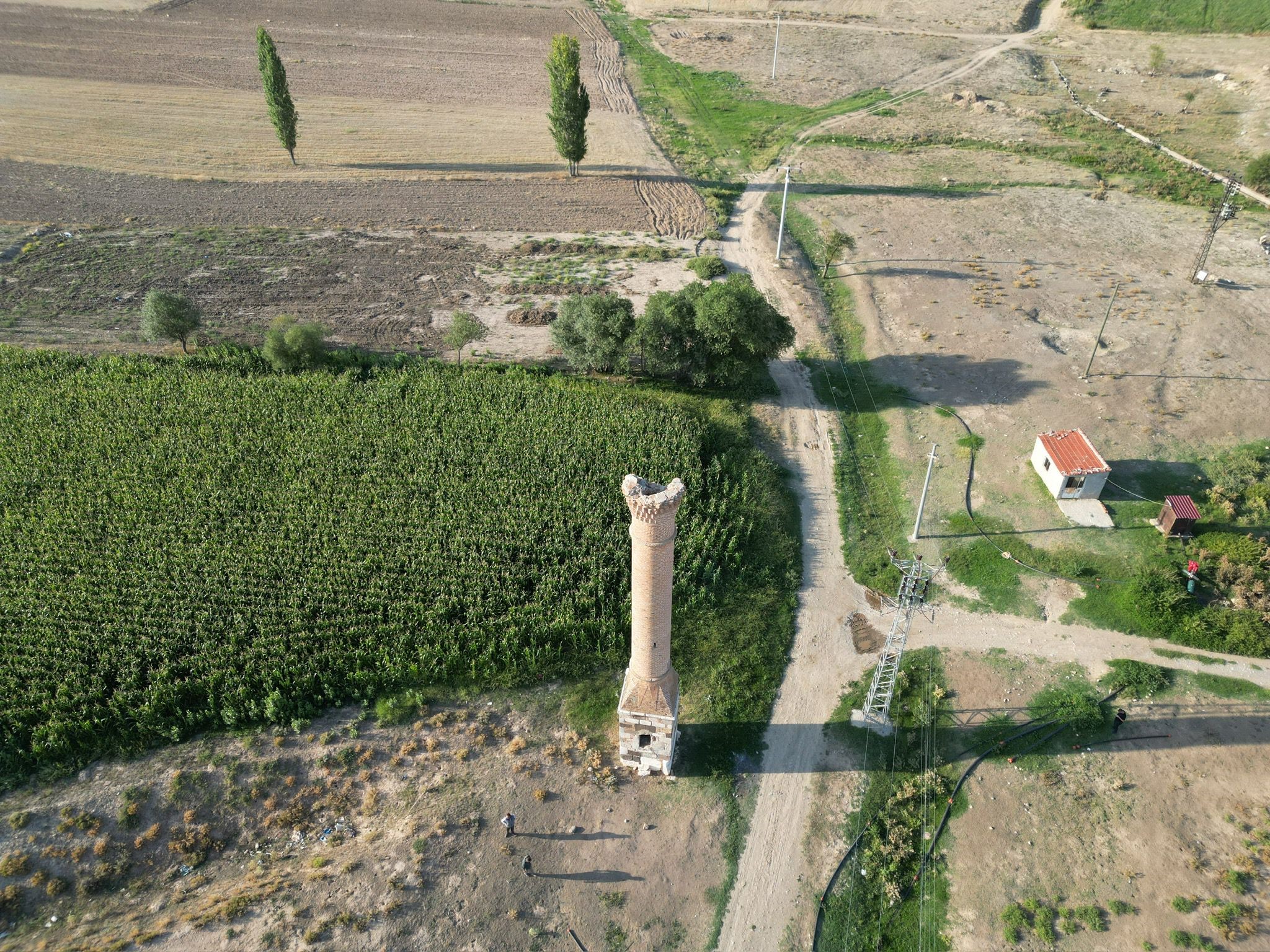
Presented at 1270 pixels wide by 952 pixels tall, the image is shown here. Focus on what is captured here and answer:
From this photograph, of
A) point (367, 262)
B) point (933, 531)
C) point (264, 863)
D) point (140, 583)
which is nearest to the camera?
point (264, 863)

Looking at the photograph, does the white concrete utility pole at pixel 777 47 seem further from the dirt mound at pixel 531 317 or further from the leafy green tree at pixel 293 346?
the leafy green tree at pixel 293 346

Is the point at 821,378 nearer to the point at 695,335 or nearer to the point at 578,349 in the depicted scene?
the point at 695,335

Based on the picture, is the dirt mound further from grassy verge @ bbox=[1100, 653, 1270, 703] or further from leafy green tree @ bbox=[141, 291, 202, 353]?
grassy verge @ bbox=[1100, 653, 1270, 703]

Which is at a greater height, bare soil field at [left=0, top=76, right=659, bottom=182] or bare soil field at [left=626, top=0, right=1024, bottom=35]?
bare soil field at [left=626, top=0, right=1024, bottom=35]

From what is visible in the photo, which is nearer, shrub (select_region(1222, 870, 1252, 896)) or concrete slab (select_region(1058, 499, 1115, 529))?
shrub (select_region(1222, 870, 1252, 896))

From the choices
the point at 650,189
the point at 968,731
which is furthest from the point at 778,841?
the point at 650,189

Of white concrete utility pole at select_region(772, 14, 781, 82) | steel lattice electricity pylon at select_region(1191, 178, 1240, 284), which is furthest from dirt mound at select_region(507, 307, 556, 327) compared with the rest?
white concrete utility pole at select_region(772, 14, 781, 82)
